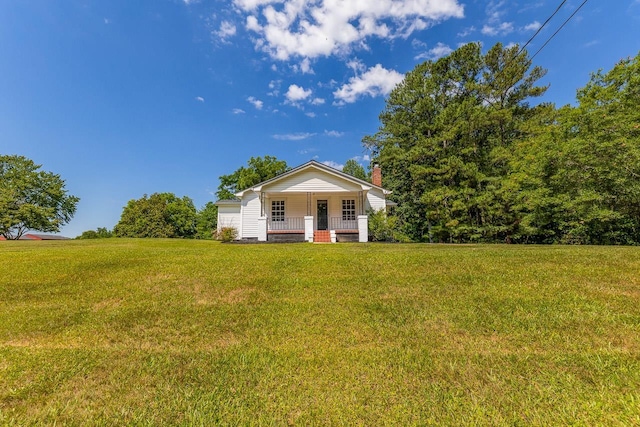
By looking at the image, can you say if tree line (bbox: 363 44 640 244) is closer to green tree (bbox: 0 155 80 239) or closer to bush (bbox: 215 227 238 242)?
bush (bbox: 215 227 238 242)

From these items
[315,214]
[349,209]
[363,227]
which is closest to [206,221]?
[315,214]

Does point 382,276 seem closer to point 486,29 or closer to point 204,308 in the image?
point 204,308

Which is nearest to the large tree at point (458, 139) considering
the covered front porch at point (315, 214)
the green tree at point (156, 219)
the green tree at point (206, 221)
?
the covered front porch at point (315, 214)

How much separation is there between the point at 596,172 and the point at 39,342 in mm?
21722

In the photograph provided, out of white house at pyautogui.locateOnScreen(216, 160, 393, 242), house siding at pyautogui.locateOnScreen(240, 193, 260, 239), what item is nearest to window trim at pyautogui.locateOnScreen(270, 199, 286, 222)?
white house at pyautogui.locateOnScreen(216, 160, 393, 242)

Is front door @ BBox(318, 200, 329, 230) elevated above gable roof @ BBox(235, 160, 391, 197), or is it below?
below

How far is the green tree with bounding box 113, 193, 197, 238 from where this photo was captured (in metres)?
36.8

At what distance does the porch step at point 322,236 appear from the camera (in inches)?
673

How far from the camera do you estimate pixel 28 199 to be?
28672 millimetres

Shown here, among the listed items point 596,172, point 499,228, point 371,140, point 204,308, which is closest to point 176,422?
point 204,308

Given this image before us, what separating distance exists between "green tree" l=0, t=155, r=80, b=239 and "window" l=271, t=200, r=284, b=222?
25.9 m

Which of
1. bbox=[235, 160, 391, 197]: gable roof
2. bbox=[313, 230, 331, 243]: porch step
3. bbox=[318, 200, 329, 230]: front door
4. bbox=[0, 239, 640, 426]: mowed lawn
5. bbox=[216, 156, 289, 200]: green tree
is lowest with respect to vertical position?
bbox=[0, 239, 640, 426]: mowed lawn

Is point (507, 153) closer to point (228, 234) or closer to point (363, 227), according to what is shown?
point (363, 227)

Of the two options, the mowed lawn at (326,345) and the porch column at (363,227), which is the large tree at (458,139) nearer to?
the porch column at (363,227)
